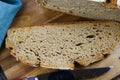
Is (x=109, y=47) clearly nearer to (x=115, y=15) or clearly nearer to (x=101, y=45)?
(x=101, y=45)

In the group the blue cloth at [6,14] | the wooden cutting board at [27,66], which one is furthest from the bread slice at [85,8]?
the blue cloth at [6,14]

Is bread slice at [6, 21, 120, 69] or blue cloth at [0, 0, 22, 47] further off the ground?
blue cloth at [0, 0, 22, 47]

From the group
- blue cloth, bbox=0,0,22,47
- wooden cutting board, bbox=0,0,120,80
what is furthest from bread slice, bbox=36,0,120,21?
blue cloth, bbox=0,0,22,47

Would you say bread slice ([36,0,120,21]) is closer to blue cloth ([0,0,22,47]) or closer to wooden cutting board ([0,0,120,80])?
wooden cutting board ([0,0,120,80])

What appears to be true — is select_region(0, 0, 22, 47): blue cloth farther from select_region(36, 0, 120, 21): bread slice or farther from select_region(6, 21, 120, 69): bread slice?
select_region(36, 0, 120, 21): bread slice

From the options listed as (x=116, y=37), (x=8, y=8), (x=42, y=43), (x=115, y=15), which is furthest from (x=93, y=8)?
(x=8, y=8)

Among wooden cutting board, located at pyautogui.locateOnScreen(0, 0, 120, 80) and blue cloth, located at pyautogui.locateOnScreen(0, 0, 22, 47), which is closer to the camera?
wooden cutting board, located at pyautogui.locateOnScreen(0, 0, 120, 80)

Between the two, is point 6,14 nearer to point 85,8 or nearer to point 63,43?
point 63,43

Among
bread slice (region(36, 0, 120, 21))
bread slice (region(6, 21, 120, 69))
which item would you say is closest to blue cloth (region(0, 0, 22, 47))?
bread slice (region(6, 21, 120, 69))
